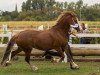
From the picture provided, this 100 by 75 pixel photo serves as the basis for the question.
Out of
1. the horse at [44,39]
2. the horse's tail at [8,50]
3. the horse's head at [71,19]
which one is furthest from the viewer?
the horse's head at [71,19]

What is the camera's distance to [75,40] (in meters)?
21.8

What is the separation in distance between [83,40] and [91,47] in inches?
174

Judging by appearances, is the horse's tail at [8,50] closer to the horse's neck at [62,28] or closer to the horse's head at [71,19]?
the horse's neck at [62,28]

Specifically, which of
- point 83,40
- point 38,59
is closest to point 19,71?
point 38,59

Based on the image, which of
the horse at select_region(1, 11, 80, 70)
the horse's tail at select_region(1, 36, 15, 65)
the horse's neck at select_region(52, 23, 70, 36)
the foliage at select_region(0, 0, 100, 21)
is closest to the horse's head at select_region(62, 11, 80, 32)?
the horse at select_region(1, 11, 80, 70)

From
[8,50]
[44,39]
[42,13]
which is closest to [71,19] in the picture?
[44,39]

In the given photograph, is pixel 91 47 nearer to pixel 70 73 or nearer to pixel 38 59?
pixel 38 59

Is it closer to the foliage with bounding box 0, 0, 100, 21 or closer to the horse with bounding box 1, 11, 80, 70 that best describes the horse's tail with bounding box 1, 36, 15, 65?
the horse with bounding box 1, 11, 80, 70

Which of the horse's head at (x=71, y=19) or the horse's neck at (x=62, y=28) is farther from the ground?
the horse's head at (x=71, y=19)

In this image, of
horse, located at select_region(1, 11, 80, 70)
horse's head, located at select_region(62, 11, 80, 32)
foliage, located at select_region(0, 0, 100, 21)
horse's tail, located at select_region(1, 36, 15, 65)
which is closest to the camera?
horse, located at select_region(1, 11, 80, 70)

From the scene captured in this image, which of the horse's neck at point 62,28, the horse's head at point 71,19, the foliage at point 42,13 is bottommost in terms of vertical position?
the foliage at point 42,13

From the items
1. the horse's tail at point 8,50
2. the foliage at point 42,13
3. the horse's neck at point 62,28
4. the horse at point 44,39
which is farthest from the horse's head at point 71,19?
the foliage at point 42,13

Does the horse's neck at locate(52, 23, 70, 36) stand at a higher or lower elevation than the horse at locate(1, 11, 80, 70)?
higher

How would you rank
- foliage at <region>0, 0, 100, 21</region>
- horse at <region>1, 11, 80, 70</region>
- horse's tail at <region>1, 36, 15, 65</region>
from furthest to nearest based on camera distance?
1. foliage at <region>0, 0, 100, 21</region>
2. horse's tail at <region>1, 36, 15, 65</region>
3. horse at <region>1, 11, 80, 70</region>
